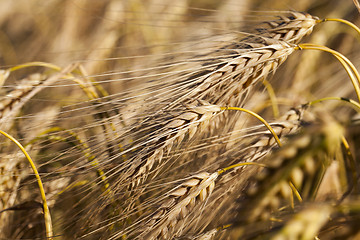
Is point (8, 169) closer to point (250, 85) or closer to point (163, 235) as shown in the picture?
point (163, 235)

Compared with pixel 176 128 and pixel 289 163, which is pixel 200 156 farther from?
pixel 289 163

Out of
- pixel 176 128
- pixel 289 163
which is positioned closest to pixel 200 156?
pixel 176 128

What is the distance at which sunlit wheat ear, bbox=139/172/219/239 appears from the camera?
51 centimetres

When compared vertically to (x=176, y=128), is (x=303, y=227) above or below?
below

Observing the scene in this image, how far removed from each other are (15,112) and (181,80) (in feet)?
1.22

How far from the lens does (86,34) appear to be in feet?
5.82

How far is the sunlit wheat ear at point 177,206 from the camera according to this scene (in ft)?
1.66

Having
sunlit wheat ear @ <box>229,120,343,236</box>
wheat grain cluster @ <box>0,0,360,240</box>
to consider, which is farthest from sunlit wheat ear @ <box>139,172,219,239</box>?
sunlit wheat ear @ <box>229,120,343,236</box>

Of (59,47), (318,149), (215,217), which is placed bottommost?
(215,217)

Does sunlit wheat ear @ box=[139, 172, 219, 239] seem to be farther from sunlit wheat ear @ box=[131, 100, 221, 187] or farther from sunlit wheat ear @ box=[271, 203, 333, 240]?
sunlit wheat ear @ box=[271, 203, 333, 240]

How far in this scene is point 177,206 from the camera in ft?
1.65

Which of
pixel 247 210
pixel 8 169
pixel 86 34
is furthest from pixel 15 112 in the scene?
pixel 86 34

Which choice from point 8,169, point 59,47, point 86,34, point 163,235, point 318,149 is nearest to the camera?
point 318,149

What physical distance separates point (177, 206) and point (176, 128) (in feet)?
0.41
